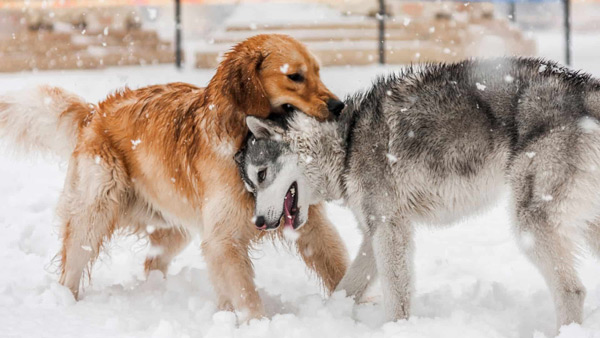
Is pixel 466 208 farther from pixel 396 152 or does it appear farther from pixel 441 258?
pixel 441 258

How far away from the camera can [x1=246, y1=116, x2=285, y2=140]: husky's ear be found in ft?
15.2

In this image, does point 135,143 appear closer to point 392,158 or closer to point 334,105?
point 334,105

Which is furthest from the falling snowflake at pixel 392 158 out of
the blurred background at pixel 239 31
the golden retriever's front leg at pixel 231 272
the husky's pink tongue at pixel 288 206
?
the blurred background at pixel 239 31

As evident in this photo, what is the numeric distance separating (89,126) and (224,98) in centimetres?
147

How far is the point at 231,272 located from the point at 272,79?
4.29 feet

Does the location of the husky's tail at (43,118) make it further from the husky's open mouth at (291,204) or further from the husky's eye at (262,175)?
the husky's open mouth at (291,204)

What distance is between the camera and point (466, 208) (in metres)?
4.65

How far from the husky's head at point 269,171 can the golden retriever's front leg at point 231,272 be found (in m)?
→ 0.27

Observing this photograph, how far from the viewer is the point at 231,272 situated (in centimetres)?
479

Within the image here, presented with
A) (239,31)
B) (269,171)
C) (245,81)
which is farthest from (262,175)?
(239,31)

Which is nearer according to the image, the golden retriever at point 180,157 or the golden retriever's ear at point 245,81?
the golden retriever's ear at point 245,81

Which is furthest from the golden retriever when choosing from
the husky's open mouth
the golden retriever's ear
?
the husky's open mouth

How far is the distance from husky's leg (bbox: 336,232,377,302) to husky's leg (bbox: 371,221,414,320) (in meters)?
0.50

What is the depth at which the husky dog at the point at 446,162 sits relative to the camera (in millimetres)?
4070
